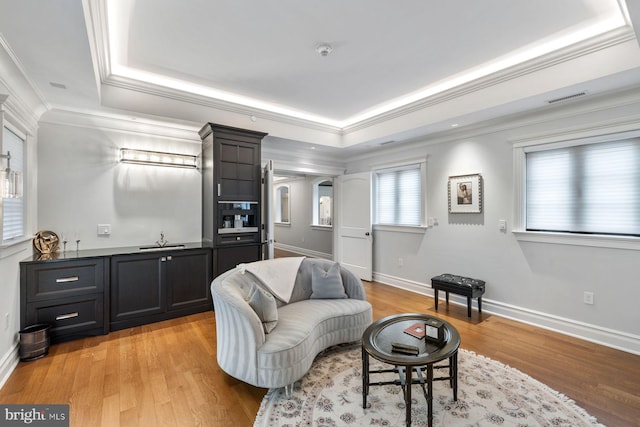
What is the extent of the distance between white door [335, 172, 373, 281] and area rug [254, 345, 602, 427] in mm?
3114

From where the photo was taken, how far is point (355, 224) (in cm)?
568

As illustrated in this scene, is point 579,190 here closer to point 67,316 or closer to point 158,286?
point 158,286

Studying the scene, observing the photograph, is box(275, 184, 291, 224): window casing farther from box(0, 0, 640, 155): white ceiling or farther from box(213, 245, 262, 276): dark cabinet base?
box(0, 0, 640, 155): white ceiling

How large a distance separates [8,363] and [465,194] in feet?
16.9

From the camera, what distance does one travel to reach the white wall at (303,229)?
25.6 feet

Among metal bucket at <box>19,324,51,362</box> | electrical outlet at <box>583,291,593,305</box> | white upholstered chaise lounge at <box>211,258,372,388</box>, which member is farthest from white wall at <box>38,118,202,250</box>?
electrical outlet at <box>583,291,593,305</box>

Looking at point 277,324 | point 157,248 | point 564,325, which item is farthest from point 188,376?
point 564,325

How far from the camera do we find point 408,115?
4043mm

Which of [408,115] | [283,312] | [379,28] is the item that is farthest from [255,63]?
[283,312]

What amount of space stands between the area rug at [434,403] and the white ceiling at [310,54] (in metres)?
2.61

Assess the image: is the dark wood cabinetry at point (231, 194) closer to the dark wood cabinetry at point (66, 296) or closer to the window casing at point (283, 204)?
the dark wood cabinetry at point (66, 296)

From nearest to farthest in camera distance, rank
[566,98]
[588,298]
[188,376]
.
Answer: [188,376]
[566,98]
[588,298]

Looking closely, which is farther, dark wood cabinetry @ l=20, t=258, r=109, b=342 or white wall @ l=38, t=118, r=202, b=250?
white wall @ l=38, t=118, r=202, b=250

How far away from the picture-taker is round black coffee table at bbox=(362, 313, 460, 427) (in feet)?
5.74
